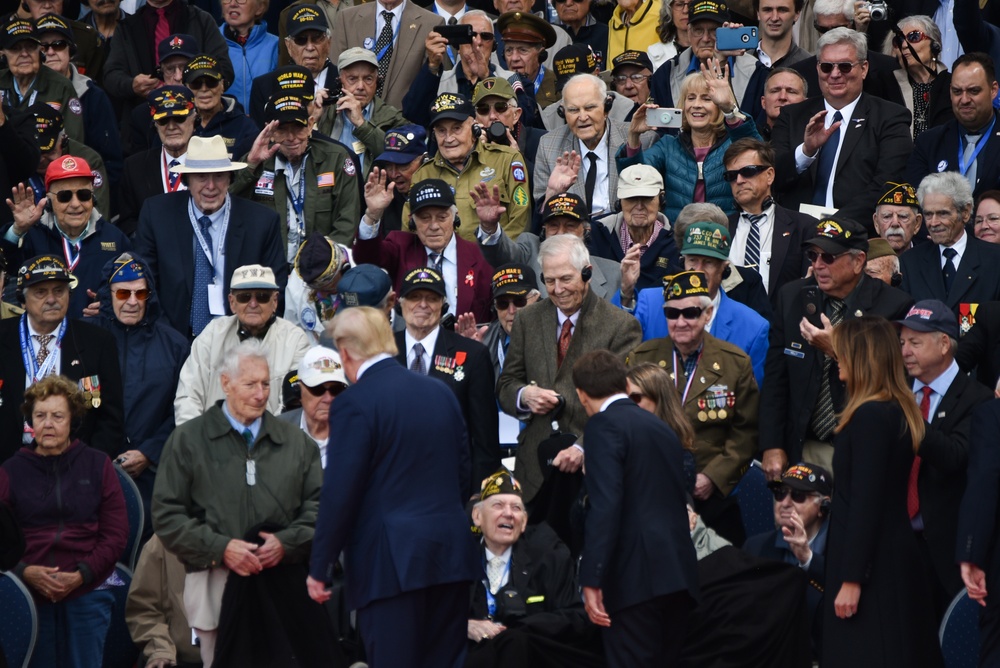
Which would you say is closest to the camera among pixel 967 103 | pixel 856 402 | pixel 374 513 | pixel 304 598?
pixel 374 513

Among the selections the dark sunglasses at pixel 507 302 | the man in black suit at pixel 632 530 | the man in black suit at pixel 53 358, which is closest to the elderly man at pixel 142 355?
the man in black suit at pixel 53 358

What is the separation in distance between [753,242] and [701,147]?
37.4 inches

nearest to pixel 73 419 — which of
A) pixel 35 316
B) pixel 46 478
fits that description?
pixel 46 478

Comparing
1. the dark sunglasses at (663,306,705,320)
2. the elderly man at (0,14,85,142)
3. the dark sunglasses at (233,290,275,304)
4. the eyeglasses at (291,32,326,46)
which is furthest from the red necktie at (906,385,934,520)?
the elderly man at (0,14,85,142)

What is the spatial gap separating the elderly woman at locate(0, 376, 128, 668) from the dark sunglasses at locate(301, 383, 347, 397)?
3.59ft

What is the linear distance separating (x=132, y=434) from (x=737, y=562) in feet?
11.6

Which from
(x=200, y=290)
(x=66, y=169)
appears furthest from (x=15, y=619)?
(x=66, y=169)

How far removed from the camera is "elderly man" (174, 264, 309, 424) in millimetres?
8695

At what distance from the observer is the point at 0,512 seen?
745 cm

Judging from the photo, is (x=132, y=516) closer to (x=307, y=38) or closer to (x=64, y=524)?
(x=64, y=524)

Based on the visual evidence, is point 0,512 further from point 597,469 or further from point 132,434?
point 597,469

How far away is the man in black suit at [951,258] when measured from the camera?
888 cm

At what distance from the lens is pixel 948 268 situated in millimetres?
9031

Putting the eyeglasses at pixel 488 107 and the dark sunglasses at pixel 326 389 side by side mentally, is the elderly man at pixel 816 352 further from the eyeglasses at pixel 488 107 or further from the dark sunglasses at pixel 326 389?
the eyeglasses at pixel 488 107
